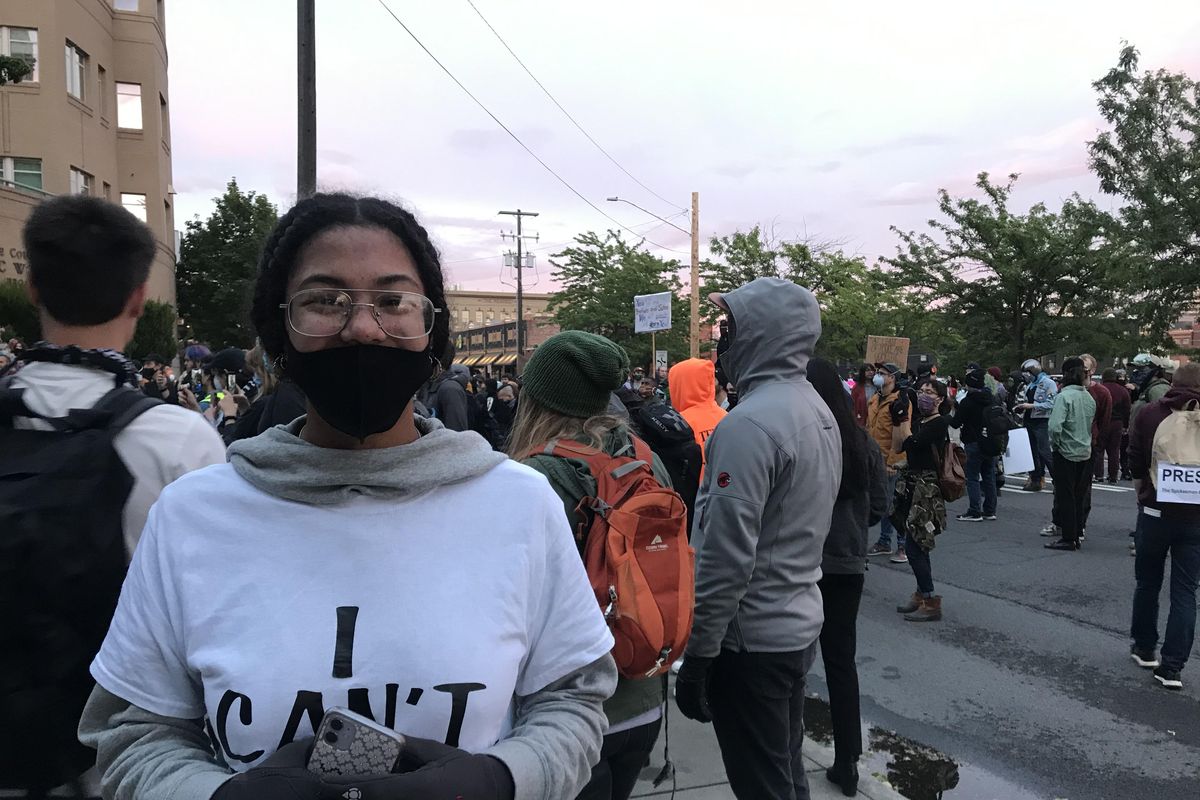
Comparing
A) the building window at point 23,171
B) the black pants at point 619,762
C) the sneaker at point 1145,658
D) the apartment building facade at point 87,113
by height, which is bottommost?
the sneaker at point 1145,658

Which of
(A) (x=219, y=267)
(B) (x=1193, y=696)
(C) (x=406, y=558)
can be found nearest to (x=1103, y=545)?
(B) (x=1193, y=696)

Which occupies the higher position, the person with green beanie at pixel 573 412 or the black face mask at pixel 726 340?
the black face mask at pixel 726 340

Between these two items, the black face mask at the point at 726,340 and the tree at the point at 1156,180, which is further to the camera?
the tree at the point at 1156,180

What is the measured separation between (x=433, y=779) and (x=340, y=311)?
0.76 m

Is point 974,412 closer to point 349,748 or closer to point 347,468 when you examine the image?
point 347,468

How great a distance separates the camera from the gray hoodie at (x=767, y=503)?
2727 millimetres

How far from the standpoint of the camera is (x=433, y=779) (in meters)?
1.11

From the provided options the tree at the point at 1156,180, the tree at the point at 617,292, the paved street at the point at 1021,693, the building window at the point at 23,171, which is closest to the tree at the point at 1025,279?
the tree at the point at 1156,180

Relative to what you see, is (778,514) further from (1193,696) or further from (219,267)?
(219,267)

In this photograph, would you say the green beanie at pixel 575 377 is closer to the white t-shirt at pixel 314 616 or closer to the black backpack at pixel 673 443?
the white t-shirt at pixel 314 616

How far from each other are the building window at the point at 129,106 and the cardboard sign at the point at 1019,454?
1224 inches

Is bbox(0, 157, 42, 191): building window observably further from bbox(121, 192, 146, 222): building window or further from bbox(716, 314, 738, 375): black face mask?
bbox(716, 314, 738, 375): black face mask

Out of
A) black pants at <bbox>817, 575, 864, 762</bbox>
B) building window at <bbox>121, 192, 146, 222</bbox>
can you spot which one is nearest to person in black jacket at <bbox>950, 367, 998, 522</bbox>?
black pants at <bbox>817, 575, 864, 762</bbox>

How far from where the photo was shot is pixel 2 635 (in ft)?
4.93
